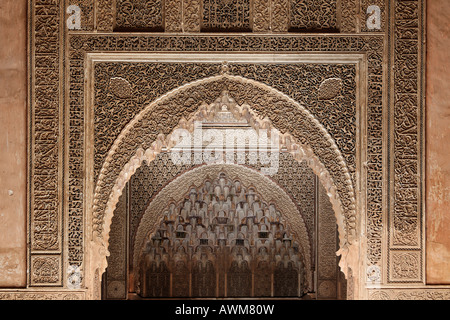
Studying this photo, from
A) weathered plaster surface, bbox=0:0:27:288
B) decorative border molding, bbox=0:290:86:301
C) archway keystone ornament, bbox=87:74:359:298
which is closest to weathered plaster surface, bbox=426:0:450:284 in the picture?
archway keystone ornament, bbox=87:74:359:298

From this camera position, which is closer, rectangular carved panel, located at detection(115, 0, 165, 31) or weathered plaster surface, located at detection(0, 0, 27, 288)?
weathered plaster surface, located at detection(0, 0, 27, 288)

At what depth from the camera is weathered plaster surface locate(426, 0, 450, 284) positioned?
4.17m

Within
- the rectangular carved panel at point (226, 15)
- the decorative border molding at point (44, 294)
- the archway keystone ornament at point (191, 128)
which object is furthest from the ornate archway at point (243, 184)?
Result: the rectangular carved panel at point (226, 15)

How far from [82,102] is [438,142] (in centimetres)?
284

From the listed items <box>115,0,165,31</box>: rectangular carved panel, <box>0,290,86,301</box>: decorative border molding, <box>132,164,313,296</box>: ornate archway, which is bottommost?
<box>0,290,86,301</box>: decorative border molding

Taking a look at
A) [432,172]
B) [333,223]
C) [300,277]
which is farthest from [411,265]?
[300,277]

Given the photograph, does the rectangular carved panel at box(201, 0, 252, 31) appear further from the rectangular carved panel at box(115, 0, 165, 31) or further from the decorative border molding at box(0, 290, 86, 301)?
the decorative border molding at box(0, 290, 86, 301)

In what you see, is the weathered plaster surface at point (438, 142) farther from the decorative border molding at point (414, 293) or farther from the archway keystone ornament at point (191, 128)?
the archway keystone ornament at point (191, 128)

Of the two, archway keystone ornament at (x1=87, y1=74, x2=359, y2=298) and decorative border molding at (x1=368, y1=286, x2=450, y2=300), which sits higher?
archway keystone ornament at (x1=87, y1=74, x2=359, y2=298)

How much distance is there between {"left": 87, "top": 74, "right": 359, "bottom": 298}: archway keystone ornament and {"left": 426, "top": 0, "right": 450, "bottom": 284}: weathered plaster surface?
63cm

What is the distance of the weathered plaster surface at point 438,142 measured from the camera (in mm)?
4172

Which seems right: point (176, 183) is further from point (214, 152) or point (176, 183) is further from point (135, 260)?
point (135, 260)

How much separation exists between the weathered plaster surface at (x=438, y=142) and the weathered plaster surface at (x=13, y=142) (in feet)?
10.5

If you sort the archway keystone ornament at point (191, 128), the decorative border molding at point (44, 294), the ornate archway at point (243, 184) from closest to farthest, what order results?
1. the decorative border molding at point (44, 294)
2. the archway keystone ornament at point (191, 128)
3. the ornate archway at point (243, 184)
